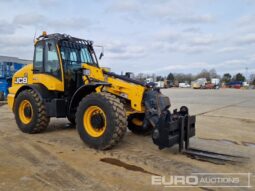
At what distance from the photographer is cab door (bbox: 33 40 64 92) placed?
7703 mm

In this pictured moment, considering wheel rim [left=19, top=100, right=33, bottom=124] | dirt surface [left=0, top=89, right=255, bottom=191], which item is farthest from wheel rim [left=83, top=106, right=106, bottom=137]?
wheel rim [left=19, top=100, right=33, bottom=124]

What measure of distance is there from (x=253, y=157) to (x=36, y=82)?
5.82 metres

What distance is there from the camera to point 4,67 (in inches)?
780

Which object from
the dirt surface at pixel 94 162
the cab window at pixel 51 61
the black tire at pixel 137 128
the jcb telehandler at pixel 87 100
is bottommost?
the dirt surface at pixel 94 162

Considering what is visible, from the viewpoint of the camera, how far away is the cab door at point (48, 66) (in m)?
7.70

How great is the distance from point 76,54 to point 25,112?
2.14 meters

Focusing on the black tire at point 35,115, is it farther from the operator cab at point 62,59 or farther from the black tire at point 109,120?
the black tire at point 109,120

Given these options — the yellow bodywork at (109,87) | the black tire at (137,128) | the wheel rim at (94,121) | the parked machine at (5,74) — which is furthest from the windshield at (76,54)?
the parked machine at (5,74)

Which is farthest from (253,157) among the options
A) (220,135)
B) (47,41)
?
(47,41)

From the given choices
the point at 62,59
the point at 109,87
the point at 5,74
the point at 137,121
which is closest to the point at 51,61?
the point at 62,59

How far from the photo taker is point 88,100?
6273 mm

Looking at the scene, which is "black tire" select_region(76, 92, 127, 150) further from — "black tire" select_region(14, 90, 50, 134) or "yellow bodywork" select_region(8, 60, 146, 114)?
"black tire" select_region(14, 90, 50, 134)

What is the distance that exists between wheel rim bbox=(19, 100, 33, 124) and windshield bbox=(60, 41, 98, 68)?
1.58 metres

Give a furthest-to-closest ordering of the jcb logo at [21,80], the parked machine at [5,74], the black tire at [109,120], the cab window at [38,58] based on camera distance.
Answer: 1. the parked machine at [5,74]
2. the jcb logo at [21,80]
3. the cab window at [38,58]
4. the black tire at [109,120]
